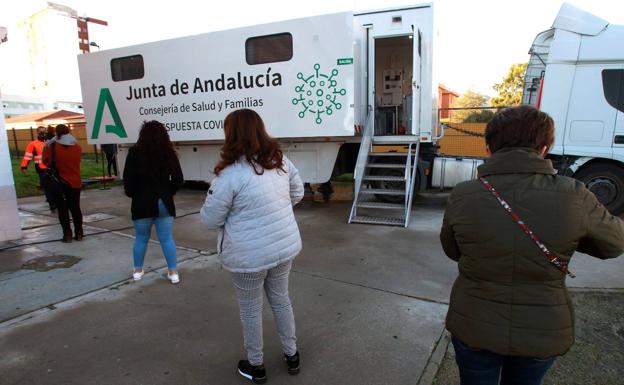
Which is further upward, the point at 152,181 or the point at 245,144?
the point at 245,144

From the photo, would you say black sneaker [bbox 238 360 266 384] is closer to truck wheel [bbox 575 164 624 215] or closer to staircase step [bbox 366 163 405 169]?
staircase step [bbox 366 163 405 169]

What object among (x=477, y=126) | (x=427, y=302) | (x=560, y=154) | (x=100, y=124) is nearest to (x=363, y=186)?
(x=560, y=154)

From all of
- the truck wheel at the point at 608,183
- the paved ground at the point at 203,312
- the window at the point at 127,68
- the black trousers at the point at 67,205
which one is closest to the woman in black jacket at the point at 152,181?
the paved ground at the point at 203,312

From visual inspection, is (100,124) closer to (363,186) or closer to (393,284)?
(363,186)

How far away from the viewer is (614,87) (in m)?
6.23

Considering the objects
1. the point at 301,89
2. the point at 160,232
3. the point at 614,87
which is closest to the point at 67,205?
the point at 160,232

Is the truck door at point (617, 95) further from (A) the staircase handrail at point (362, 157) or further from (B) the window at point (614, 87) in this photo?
(A) the staircase handrail at point (362, 157)

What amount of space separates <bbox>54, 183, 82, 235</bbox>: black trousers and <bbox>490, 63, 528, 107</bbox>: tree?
29699 millimetres

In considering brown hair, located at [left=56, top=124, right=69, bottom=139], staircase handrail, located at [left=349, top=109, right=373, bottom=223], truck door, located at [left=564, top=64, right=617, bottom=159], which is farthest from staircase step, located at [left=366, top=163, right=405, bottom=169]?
brown hair, located at [left=56, top=124, right=69, bottom=139]

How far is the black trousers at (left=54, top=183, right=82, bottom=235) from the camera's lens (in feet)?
18.1

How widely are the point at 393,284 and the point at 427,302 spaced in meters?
0.49

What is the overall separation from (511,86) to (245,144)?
108 feet

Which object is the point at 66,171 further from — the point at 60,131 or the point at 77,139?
the point at 77,139

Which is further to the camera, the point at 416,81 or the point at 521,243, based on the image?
the point at 416,81
